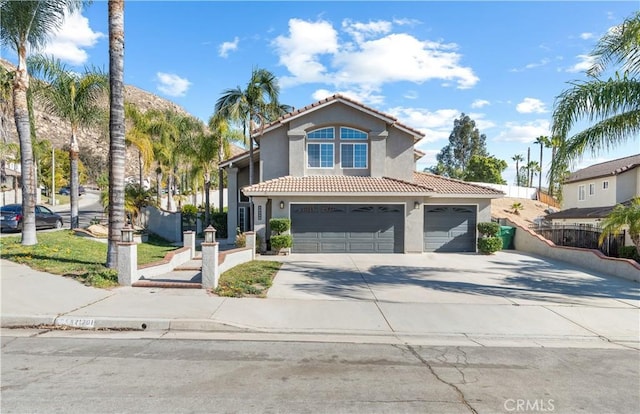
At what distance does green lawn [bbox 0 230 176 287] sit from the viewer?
9352 mm

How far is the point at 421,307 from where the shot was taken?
27.3ft

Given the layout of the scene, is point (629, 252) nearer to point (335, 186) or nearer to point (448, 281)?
point (448, 281)

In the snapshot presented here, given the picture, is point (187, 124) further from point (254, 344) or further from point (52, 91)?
point (254, 344)

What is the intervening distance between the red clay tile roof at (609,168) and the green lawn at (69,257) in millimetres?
28568

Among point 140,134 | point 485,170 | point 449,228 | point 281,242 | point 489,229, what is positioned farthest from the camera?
point 485,170

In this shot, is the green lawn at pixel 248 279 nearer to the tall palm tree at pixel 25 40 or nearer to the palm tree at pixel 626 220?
the tall palm tree at pixel 25 40

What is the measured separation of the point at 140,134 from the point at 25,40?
10.2m

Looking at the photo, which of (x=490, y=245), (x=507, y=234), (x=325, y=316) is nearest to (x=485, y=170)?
(x=507, y=234)

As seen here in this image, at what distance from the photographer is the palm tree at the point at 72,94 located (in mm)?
16828

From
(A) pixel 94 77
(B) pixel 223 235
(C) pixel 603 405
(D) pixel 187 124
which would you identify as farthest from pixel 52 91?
(C) pixel 603 405

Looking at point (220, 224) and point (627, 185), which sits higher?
point (627, 185)

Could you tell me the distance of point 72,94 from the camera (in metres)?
17.6

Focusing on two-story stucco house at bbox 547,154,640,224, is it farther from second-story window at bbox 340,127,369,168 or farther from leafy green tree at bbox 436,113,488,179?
leafy green tree at bbox 436,113,488,179

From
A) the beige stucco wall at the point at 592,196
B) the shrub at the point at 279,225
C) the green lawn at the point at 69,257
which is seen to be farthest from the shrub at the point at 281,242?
the beige stucco wall at the point at 592,196
